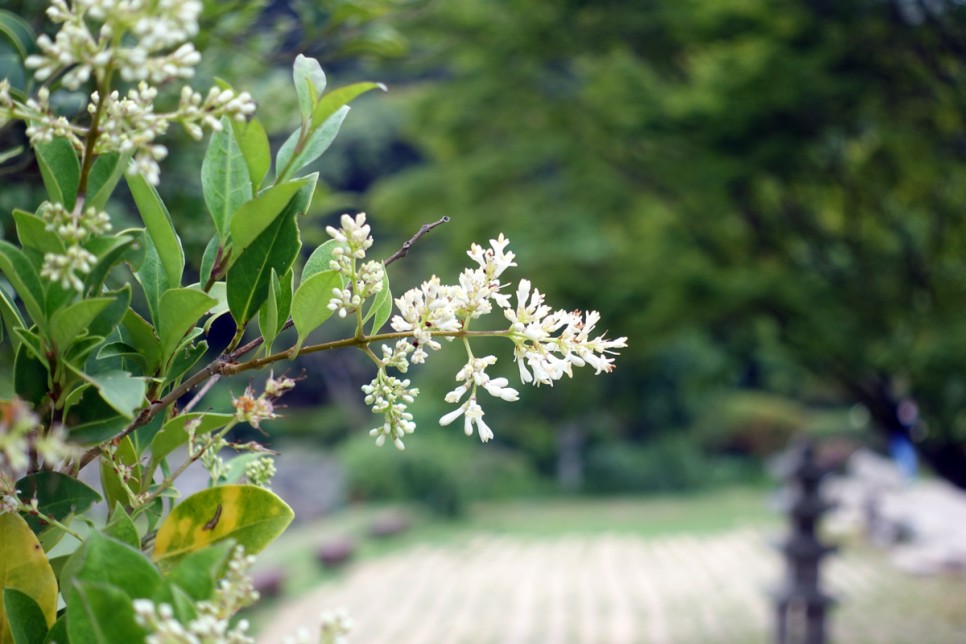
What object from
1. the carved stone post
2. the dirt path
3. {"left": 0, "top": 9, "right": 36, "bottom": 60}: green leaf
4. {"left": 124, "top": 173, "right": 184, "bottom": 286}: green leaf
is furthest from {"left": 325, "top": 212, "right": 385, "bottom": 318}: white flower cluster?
the carved stone post

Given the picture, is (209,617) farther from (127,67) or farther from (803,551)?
(803,551)

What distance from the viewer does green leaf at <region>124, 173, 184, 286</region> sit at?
594mm

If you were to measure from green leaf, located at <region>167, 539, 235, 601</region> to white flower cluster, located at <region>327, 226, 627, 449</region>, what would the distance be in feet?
0.45

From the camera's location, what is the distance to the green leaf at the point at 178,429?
25.4 inches

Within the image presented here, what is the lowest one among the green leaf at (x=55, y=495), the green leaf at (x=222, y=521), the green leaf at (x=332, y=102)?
the green leaf at (x=222, y=521)

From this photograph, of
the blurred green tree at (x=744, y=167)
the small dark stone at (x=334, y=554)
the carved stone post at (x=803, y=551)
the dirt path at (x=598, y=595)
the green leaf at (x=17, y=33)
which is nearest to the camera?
the green leaf at (x=17, y=33)

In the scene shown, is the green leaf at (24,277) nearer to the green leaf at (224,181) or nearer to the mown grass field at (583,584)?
the green leaf at (224,181)

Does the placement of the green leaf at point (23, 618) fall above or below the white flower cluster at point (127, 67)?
below

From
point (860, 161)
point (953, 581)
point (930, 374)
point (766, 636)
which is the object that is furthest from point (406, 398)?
point (953, 581)

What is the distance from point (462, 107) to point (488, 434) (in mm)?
5946

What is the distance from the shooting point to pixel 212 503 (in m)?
0.66

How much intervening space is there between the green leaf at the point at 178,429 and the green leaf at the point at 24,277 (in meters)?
0.12

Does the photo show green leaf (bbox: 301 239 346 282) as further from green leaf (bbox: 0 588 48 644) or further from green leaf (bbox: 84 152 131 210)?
green leaf (bbox: 0 588 48 644)

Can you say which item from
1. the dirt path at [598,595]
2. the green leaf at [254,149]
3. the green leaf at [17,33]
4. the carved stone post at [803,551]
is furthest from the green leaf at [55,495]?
the carved stone post at [803,551]
